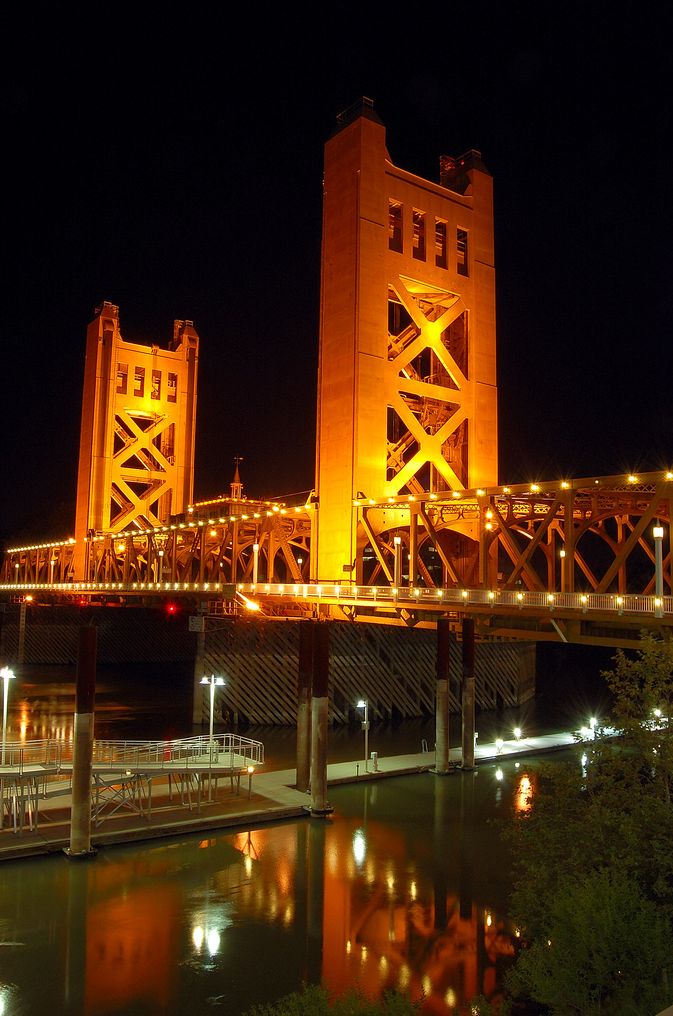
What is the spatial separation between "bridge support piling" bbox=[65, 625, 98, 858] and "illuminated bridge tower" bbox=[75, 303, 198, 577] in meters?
42.9

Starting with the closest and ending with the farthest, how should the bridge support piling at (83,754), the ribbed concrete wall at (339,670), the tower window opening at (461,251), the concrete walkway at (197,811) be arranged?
1. the bridge support piling at (83,754)
2. the concrete walkway at (197,811)
3. the tower window opening at (461,251)
4. the ribbed concrete wall at (339,670)

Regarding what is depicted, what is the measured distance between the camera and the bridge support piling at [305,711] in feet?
86.3

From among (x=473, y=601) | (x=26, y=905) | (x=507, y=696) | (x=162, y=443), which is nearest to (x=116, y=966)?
(x=26, y=905)

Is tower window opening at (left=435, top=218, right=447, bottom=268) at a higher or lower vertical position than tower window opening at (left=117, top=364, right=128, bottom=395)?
lower

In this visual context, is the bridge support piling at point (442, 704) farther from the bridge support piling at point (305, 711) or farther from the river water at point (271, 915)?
the bridge support piling at point (305, 711)

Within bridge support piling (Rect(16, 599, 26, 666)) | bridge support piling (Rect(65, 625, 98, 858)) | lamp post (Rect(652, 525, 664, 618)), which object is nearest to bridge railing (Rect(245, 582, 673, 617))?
lamp post (Rect(652, 525, 664, 618))

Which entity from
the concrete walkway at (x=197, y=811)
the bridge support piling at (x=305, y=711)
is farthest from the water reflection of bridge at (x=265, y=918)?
the bridge support piling at (x=305, y=711)

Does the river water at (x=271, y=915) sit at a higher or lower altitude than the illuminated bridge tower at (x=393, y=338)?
lower

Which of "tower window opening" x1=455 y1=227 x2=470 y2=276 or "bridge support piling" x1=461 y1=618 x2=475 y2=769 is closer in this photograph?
"bridge support piling" x1=461 y1=618 x2=475 y2=769

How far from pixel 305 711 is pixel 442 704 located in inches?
223

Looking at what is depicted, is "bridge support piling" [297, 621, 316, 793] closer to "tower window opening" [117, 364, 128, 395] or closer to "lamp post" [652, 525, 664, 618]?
"lamp post" [652, 525, 664, 618]

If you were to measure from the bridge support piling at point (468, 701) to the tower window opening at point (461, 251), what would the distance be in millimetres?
16878

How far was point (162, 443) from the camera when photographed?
234ft

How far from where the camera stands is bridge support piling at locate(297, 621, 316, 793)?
26.3m
